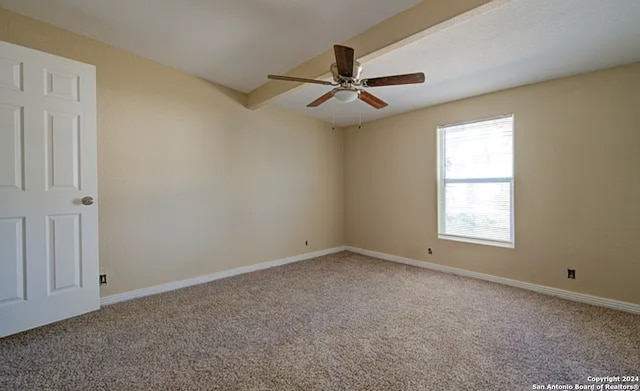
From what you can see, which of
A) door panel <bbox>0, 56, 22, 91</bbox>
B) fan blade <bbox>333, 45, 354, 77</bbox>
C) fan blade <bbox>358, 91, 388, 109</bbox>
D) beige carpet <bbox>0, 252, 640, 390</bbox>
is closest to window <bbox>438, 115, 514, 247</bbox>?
beige carpet <bbox>0, 252, 640, 390</bbox>

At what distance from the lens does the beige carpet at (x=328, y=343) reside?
72.2 inches

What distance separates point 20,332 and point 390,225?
4.29 metres

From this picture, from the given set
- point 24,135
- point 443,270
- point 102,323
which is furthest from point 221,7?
point 443,270

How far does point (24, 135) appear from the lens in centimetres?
239

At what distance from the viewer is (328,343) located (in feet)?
7.37

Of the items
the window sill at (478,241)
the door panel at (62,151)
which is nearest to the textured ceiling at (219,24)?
the door panel at (62,151)

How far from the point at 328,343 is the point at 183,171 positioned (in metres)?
2.58

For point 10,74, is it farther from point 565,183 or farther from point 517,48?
point 565,183

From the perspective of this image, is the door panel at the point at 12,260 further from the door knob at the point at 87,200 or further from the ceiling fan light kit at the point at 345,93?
the ceiling fan light kit at the point at 345,93

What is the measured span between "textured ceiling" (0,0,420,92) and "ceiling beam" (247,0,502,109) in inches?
2.3

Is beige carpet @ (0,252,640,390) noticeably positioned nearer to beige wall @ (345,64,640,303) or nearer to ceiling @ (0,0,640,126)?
beige wall @ (345,64,640,303)

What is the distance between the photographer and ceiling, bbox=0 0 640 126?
2.21 m

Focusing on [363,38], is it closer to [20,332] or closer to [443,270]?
[443,270]

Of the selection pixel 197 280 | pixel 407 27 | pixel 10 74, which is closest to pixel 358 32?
pixel 407 27
